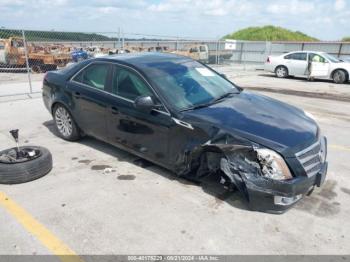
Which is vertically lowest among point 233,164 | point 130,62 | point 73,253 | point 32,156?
point 73,253

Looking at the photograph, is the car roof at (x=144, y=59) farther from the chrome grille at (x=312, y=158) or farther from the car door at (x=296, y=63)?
the car door at (x=296, y=63)

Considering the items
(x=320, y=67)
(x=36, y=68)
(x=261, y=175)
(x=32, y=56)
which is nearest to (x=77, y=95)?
(x=261, y=175)

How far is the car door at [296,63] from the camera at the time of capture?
1609 centimetres

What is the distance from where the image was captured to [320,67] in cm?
1544

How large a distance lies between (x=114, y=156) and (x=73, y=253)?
2356mm

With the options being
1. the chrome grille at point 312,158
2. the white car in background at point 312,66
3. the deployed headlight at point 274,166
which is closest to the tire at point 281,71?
the white car in background at point 312,66

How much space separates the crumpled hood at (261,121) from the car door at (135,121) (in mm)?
435

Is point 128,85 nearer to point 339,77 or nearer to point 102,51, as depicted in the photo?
point 339,77

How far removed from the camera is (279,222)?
3.43 m

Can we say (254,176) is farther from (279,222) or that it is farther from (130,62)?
(130,62)

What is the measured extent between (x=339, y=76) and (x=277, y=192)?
13.7 m

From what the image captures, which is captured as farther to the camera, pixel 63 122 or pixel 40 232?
pixel 63 122

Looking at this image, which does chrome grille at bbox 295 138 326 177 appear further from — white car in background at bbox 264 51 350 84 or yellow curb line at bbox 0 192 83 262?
white car in background at bbox 264 51 350 84

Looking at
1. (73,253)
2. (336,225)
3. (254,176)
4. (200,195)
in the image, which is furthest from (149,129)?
(336,225)
